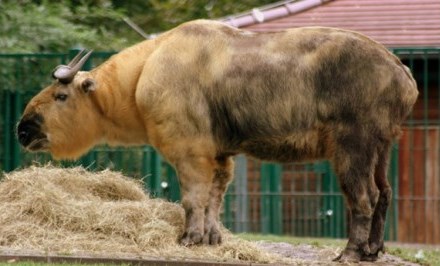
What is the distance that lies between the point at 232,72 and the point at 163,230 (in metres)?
1.55

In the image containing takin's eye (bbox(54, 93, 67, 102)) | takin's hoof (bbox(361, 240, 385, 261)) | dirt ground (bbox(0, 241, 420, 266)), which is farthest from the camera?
takin's eye (bbox(54, 93, 67, 102))

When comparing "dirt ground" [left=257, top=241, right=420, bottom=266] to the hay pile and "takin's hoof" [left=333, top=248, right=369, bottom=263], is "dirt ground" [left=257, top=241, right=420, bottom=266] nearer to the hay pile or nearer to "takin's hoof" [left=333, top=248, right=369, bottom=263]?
"takin's hoof" [left=333, top=248, right=369, bottom=263]

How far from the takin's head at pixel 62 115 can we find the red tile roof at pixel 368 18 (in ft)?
27.8

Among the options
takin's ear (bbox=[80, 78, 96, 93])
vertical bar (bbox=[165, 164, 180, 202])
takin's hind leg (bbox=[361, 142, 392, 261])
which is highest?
takin's ear (bbox=[80, 78, 96, 93])

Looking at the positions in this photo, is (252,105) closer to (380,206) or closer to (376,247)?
(380,206)

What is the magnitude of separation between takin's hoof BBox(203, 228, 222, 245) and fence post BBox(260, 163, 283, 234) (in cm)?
531

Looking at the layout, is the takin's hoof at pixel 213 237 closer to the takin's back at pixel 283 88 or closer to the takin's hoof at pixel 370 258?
the takin's back at pixel 283 88

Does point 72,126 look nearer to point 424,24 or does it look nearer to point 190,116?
point 190,116

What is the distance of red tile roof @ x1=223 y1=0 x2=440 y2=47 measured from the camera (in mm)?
20812

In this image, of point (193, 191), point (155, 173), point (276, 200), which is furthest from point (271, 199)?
point (193, 191)

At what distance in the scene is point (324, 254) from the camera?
1285 cm

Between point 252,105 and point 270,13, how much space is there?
1017 centimetres

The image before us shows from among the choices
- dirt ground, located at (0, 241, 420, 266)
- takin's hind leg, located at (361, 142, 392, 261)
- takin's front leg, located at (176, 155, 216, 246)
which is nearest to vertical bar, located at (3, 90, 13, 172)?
dirt ground, located at (0, 241, 420, 266)

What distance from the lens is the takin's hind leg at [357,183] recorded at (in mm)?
11922
